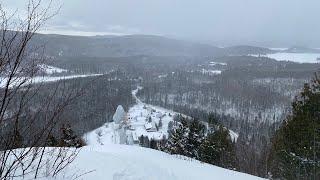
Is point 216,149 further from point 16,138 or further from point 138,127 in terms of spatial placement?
point 138,127

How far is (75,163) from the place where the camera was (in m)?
6.61

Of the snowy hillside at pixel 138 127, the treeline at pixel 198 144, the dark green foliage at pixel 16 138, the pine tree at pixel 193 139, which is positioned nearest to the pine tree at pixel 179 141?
the treeline at pixel 198 144

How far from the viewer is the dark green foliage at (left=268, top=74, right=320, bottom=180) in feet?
40.8

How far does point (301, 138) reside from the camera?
13.1 metres

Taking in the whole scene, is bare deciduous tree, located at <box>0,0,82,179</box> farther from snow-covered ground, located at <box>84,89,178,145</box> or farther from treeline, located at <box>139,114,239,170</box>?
snow-covered ground, located at <box>84,89,178,145</box>

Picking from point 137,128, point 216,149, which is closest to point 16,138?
point 216,149

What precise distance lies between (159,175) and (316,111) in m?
7.70

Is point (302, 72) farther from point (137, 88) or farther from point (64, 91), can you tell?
point (64, 91)

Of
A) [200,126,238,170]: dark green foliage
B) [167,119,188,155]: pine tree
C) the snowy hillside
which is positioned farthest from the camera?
the snowy hillside

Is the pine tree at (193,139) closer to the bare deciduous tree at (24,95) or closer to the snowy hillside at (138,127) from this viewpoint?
the bare deciduous tree at (24,95)

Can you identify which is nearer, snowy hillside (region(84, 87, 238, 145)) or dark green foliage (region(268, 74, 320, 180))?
dark green foliage (region(268, 74, 320, 180))

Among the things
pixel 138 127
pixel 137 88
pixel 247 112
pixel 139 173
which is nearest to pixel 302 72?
pixel 247 112

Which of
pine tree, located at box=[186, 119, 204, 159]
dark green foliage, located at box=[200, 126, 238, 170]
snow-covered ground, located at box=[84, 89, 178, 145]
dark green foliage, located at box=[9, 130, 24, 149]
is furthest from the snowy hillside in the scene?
dark green foliage, located at box=[9, 130, 24, 149]

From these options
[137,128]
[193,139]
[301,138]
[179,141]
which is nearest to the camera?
[301,138]
